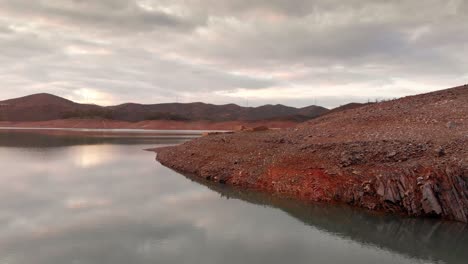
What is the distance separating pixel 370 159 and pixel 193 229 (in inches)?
497

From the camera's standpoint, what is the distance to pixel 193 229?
16859 mm

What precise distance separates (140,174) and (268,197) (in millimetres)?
13514

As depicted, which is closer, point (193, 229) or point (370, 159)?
point (193, 229)

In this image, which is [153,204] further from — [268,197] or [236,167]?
[236,167]

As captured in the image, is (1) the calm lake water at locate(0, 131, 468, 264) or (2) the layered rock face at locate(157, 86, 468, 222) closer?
(1) the calm lake water at locate(0, 131, 468, 264)

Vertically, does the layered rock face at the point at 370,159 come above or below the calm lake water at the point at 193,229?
above

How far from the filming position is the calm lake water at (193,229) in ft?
44.4

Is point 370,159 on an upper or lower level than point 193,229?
upper

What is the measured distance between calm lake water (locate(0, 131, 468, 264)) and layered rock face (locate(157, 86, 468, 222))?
4.35 ft

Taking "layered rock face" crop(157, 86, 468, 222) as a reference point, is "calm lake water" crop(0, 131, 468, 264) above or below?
below

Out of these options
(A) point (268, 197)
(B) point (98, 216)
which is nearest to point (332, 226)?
(A) point (268, 197)

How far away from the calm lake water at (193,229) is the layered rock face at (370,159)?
4.35 feet

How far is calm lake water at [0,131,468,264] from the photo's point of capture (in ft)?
44.4

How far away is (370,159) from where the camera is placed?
2283 cm
